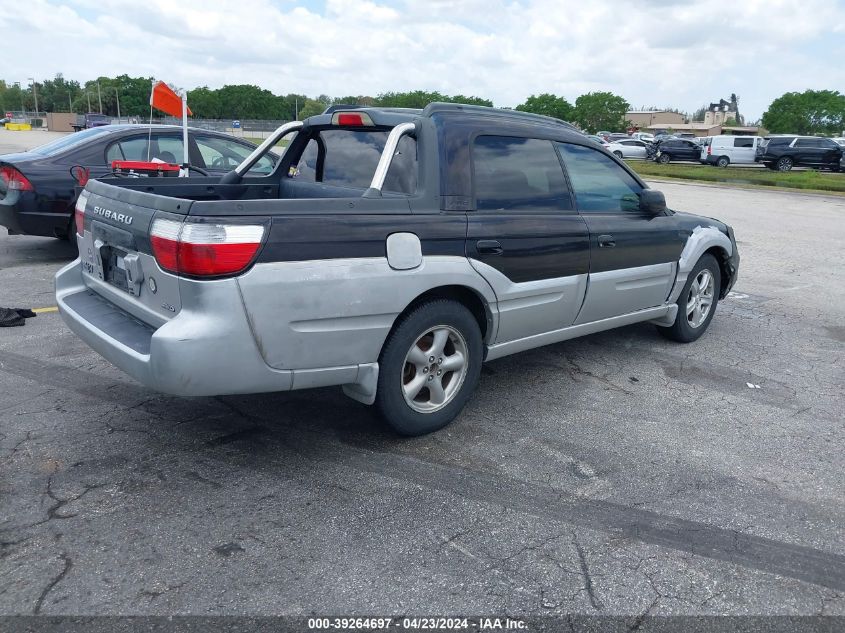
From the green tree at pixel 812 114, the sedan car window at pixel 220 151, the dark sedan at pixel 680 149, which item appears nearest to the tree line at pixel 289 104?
the green tree at pixel 812 114

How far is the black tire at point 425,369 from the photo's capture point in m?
3.70

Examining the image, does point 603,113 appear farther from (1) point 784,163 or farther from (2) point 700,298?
(2) point 700,298

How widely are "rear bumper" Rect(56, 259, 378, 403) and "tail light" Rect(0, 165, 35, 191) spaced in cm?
518

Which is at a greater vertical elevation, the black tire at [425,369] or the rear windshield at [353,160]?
the rear windshield at [353,160]

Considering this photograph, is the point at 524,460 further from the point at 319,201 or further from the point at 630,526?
the point at 319,201

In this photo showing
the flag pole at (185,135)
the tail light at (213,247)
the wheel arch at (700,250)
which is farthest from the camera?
the flag pole at (185,135)

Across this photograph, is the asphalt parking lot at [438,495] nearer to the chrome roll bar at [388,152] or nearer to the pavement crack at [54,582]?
the pavement crack at [54,582]

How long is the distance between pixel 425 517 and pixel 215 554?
2.98ft

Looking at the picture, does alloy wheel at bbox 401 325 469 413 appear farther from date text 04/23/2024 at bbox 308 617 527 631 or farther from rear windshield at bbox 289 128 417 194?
date text 04/23/2024 at bbox 308 617 527 631

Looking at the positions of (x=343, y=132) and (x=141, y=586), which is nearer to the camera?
(x=141, y=586)

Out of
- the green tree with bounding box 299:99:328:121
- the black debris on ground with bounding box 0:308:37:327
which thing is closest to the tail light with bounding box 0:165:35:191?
A: the black debris on ground with bounding box 0:308:37:327

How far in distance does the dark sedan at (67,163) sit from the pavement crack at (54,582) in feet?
17.7

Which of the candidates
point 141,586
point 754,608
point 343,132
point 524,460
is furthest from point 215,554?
point 343,132

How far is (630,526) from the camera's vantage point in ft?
10.5
